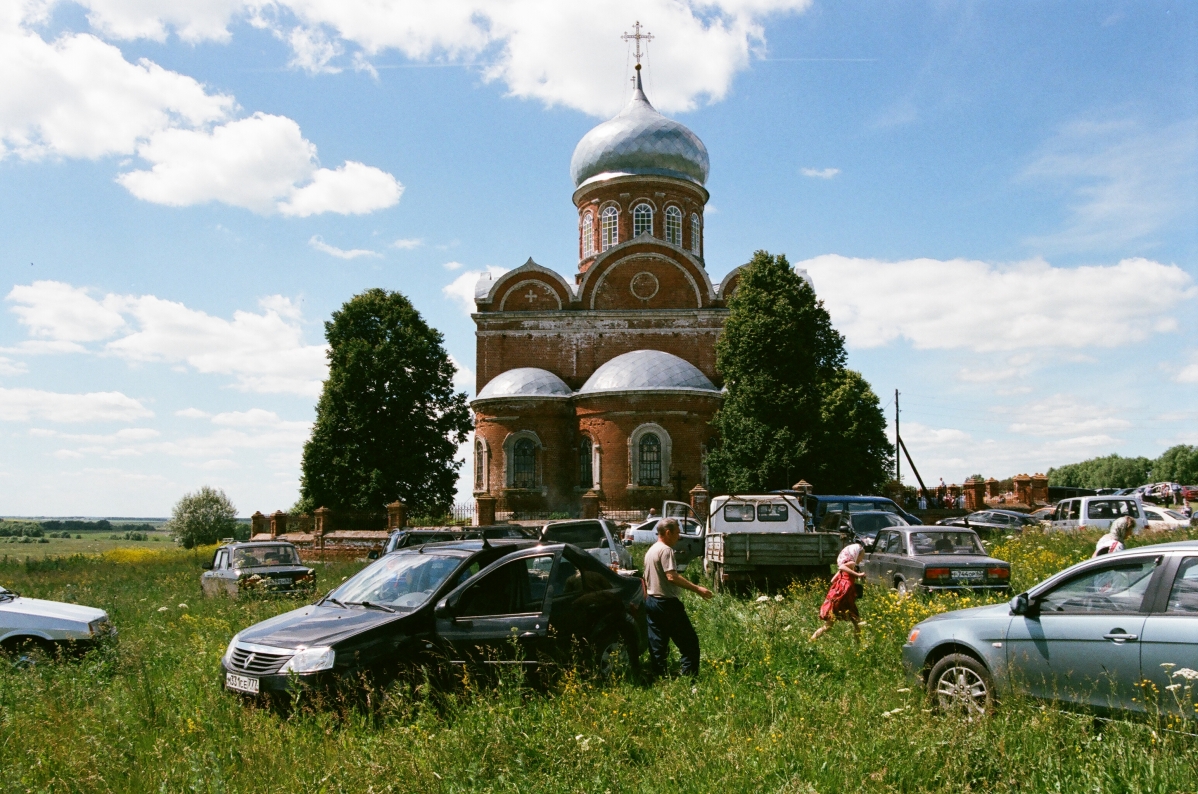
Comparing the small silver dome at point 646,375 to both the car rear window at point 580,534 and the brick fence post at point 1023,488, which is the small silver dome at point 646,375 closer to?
the brick fence post at point 1023,488

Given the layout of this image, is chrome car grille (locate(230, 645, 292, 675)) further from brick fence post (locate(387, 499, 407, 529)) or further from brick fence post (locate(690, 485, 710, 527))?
brick fence post (locate(387, 499, 407, 529))

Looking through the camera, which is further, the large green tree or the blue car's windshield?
the large green tree

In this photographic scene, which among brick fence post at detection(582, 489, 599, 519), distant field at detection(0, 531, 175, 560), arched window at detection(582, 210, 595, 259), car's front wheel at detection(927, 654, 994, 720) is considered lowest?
distant field at detection(0, 531, 175, 560)

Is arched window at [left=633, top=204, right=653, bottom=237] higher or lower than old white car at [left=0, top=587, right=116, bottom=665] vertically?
higher

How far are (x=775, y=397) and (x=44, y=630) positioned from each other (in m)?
23.2

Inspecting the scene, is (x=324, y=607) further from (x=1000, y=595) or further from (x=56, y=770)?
(x=1000, y=595)

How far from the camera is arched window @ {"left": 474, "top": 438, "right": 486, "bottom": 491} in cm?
3259

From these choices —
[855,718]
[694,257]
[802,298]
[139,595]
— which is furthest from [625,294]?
[855,718]

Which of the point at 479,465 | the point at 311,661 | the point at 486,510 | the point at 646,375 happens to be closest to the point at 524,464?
the point at 479,465

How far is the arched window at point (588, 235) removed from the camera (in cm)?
3784

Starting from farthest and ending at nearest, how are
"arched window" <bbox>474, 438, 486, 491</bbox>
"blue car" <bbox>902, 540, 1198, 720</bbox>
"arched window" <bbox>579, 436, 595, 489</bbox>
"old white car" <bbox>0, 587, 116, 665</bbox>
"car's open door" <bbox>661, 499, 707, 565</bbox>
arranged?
"arched window" <bbox>474, 438, 486, 491</bbox> < "arched window" <bbox>579, 436, 595, 489</bbox> < "car's open door" <bbox>661, 499, 707, 565</bbox> < "old white car" <bbox>0, 587, 116, 665</bbox> < "blue car" <bbox>902, 540, 1198, 720</bbox>

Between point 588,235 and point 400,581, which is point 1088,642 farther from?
point 588,235

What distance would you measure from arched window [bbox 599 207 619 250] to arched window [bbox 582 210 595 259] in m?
0.54

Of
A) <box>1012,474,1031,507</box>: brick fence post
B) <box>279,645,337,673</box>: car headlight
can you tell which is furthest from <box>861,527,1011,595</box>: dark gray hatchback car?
<box>1012,474,1031,507</box>: brick fence post
